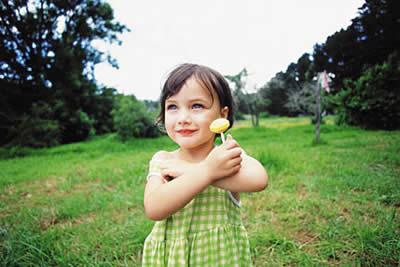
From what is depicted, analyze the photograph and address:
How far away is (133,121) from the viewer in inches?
346

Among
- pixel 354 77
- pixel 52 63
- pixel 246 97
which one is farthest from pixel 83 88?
pixel 354 77

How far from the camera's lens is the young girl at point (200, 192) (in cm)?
82

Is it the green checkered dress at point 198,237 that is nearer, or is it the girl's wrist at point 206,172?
the girl's wrist at point 206,172

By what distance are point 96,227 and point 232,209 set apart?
150cm

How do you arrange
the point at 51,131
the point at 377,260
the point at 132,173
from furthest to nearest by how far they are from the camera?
the point at 51,131
the point at 132,173
the point at 377,260

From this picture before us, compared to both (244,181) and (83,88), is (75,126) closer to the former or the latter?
(83,88)

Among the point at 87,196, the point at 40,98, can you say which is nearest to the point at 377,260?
the point at 87,196

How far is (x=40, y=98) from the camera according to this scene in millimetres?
9938

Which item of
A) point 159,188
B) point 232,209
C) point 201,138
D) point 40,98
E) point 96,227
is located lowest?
point 96,227

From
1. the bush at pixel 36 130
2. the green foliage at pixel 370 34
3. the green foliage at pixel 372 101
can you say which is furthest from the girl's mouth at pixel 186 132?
the bush at pixel 36 130

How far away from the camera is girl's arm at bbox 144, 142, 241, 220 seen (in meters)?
0.75

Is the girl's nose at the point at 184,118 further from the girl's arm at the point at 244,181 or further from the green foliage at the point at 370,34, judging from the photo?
the green foliage at the point at 370,34

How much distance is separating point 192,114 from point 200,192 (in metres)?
0.28

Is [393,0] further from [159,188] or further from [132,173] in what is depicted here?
[132,173]
